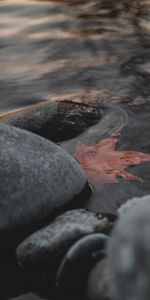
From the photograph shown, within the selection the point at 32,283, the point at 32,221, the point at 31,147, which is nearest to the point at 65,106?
the point at 31,147

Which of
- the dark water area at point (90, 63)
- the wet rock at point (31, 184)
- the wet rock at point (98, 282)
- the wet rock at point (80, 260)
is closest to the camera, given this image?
the wet rock at point (98, 282)

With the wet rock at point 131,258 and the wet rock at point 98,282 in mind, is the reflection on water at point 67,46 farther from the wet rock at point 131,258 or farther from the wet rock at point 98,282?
the wet rock at point 131,258

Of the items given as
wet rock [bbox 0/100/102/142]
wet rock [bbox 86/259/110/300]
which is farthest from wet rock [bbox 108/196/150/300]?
wet rock [bbox 0/100/102/142]

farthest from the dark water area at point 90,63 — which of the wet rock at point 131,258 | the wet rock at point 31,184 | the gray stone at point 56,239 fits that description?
the wet rock at point 131,258

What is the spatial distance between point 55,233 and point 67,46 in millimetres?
5092

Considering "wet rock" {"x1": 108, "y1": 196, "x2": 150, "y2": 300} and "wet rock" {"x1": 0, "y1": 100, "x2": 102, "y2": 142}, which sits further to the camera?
"wet rock" {"x1": 0, "y1": 100, "x2": 102, "y2": 142}

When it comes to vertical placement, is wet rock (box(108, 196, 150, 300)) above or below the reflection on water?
above

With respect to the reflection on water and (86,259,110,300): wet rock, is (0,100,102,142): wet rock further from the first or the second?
(86,259,110,300): wet rock

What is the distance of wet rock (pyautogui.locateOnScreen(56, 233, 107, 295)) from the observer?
3.08 m

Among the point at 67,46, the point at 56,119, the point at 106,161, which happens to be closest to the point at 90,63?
the point at 67,46

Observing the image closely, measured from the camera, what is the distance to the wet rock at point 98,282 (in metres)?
2.86

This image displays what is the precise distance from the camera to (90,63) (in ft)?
24.2

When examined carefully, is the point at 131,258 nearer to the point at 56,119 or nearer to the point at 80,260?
the point at 80,260

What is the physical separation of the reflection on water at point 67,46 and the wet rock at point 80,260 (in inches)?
127
